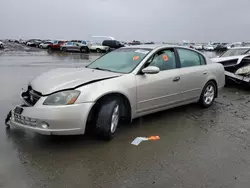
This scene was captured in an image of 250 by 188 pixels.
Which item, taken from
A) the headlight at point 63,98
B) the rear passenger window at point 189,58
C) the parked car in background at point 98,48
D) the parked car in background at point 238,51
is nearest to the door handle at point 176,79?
the rear passenger window at point 189,58

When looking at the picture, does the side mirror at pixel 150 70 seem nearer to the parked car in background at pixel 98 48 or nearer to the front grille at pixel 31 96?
the front grille at pixel 31 96

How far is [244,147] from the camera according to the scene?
4004 millimetres

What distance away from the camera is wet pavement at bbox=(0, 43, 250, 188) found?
9.78 feet

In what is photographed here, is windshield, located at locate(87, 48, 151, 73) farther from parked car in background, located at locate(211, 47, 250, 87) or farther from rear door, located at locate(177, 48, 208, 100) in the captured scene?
parked car in background, located at locate(211, 47, 250, 87)

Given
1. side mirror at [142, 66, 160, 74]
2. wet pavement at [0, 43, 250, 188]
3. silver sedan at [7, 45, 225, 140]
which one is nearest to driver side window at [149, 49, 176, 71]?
→ silver sedan at [7, 45, 225, 140]

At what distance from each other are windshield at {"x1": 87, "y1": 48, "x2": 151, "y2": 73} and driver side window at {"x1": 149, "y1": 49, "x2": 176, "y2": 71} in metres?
0.20

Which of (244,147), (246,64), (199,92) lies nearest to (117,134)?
(244,147)

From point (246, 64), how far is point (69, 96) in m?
7.86

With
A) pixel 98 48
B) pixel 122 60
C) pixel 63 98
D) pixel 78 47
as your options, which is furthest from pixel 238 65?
Answer: pixel 78 47

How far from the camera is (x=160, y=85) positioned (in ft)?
15.4

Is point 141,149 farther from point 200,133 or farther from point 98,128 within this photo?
point 200,133

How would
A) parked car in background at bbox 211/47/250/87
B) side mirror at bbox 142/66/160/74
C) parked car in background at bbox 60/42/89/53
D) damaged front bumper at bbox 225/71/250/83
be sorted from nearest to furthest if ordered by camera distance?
side mirror at bbox 142/66/160/74 → damaged front bumper at bbox 225/71/250/83 → parked car in background at bbox 211/47/250/87 → parked car in background at bbox 60/42/89/53

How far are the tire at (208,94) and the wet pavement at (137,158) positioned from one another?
0.91 m

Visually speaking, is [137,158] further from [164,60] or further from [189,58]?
[189,58]
